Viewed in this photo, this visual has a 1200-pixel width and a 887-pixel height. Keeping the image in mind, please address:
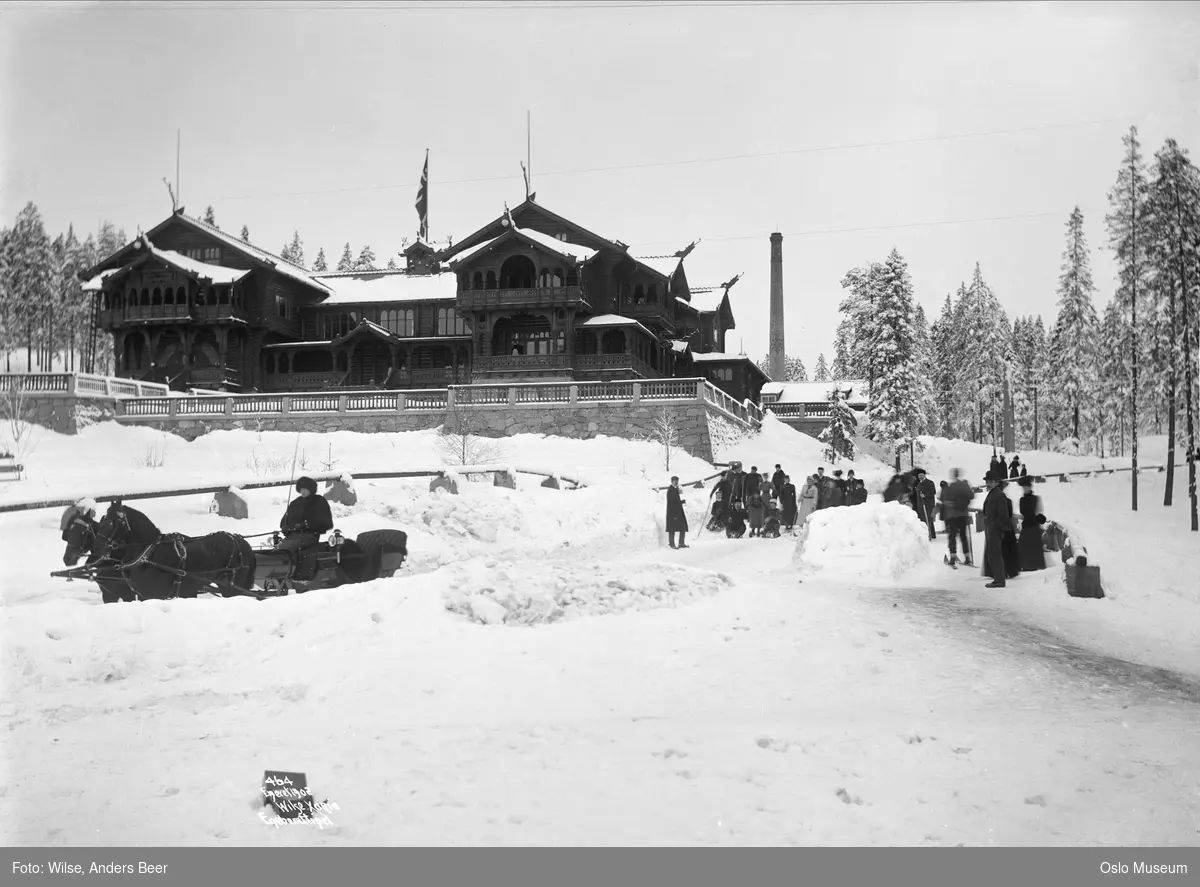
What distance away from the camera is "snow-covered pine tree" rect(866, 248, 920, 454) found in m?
31.9

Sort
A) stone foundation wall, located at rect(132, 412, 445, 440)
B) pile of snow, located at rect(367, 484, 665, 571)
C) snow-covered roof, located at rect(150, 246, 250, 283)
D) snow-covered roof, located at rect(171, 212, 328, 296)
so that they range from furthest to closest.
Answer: snow-covered roof, located at rect(171, 212, 328, 296)
snow-covered roof, located at rect(150, 246, 250, 283)
stone foundation wall, located at rect(132, 412, 445, 440)
pile of snow, located at rect(367, 484, 665, 571)

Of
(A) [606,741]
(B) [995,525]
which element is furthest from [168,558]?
(B) [995,525]

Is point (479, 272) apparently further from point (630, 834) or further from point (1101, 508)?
point (630, 834)

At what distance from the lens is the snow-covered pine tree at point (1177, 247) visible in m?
8.39

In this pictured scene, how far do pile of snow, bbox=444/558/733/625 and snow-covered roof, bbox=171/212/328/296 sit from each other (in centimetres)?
4506

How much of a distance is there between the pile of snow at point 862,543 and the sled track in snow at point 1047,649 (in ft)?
6.44

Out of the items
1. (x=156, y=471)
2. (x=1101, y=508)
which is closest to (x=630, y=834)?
(x=156, y=471)

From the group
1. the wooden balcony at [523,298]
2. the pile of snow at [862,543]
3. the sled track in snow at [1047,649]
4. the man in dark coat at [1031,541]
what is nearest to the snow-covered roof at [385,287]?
the wooden balcony at [523,298]

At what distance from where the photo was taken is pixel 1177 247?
11.5 m

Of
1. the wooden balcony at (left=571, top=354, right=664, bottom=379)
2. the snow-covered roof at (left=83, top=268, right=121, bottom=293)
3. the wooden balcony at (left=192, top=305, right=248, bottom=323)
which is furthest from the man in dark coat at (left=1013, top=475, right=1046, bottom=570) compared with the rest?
the snow-covered roof at (left=83, top=268, right=121, bottom=293)

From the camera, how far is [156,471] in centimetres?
2798

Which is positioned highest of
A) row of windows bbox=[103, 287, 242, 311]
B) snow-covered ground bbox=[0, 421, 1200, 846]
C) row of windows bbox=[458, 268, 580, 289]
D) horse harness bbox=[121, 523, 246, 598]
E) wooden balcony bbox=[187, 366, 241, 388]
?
row of windows bbox=[458, 268, 580, 289]

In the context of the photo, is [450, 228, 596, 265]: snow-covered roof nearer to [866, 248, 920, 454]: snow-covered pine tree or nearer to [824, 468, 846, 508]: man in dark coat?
[866, 248, 920, 454]: snow-covered pine tree

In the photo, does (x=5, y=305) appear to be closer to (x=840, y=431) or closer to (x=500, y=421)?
(x=500, y=421)
